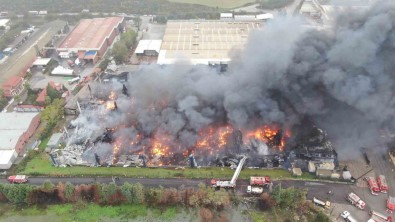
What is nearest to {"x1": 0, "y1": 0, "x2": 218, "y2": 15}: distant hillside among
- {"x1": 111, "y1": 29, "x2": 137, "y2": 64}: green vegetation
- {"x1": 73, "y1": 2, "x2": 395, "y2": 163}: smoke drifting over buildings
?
{"x1": 111, "y1": 29, "x2": 137, "y2": 64}: green vegetation

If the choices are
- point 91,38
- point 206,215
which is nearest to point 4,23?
point 91,38

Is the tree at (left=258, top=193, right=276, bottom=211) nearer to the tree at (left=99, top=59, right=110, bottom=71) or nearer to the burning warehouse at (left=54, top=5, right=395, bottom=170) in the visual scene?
the burning warehouse at (left=54, top=5, right=395, bottom=170)

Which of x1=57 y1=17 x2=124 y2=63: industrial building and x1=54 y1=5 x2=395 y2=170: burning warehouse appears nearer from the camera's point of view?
x1=54 y1=5 x2=395 y2=170: burning warehouse

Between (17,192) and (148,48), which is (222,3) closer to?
(148,48)

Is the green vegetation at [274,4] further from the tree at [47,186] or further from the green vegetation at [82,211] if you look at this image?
the tree at [47,186]

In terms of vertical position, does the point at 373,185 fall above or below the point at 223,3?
below

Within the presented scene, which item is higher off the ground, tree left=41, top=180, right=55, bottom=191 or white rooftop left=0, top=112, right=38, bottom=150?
white rooftop left=0, top=112, right=38, bottom=150

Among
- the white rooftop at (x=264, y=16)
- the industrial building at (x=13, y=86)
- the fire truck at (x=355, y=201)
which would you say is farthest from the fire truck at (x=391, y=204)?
the industrial building at (x=13, y=86)
